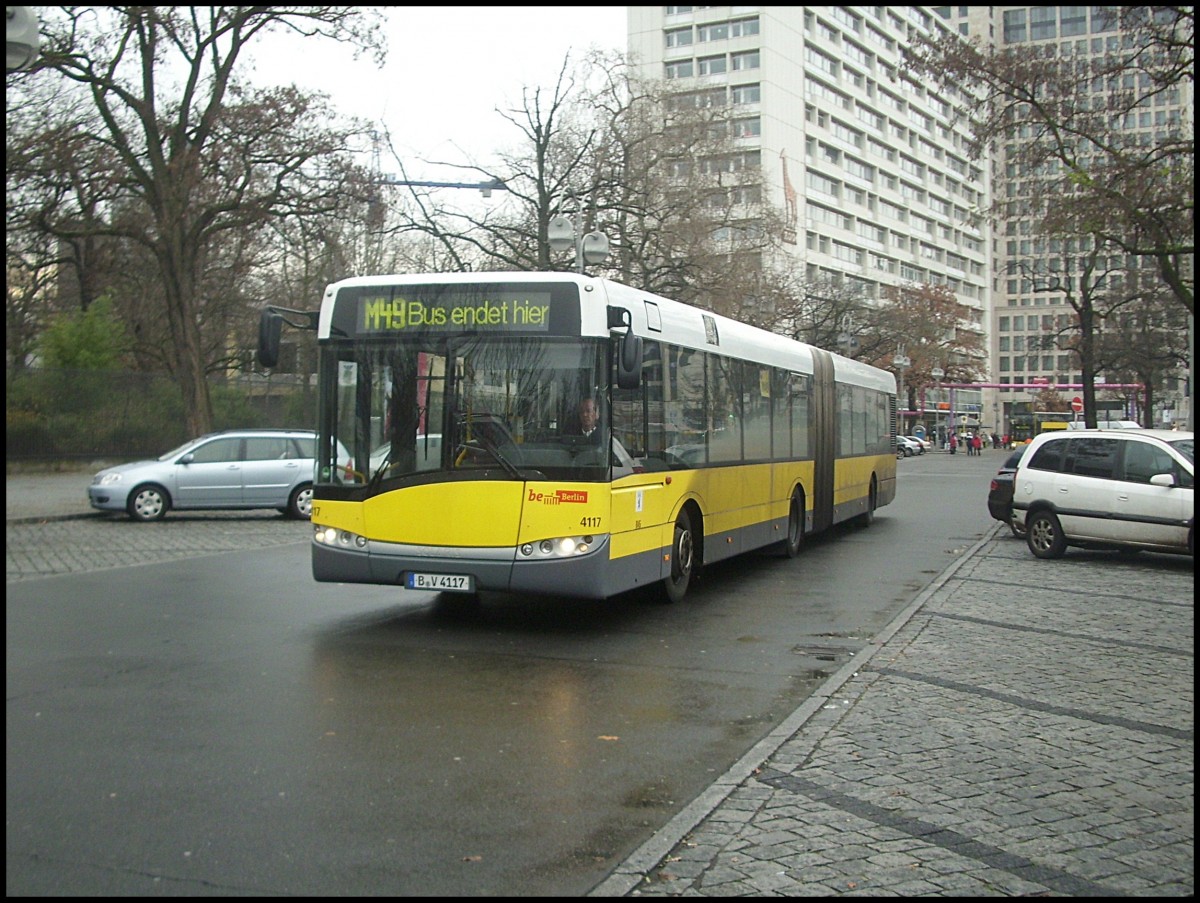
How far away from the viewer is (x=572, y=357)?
1006 cm

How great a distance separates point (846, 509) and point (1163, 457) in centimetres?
559

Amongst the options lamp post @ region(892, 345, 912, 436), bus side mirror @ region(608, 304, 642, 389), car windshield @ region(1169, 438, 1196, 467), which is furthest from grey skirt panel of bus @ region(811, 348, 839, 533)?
lamp post @ region(892, 345, 912, 436)

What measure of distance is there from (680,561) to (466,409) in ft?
9.99

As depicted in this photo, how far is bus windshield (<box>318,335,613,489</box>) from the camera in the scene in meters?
9.93

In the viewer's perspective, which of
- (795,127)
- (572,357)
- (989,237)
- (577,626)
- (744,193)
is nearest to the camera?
(572,357)

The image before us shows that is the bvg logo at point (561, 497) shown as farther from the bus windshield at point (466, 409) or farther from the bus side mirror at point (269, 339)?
the bus side mirror at point (269, 339)

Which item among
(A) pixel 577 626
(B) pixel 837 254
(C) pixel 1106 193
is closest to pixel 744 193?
(C) pixel 1106 193

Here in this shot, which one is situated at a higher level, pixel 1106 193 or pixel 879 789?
pixel 1106 193

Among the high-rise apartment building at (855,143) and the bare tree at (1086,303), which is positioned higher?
the high-rise apartment building at (855,143)

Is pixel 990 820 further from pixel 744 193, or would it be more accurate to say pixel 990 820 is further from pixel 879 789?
pixel 744 193

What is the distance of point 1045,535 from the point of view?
55.1 feet

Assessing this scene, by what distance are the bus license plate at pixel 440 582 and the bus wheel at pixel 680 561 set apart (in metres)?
2.41

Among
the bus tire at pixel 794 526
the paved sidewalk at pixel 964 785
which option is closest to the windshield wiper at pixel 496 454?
the paved sidewalk at pixel 964 785

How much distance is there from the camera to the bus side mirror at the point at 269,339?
10.2 m
